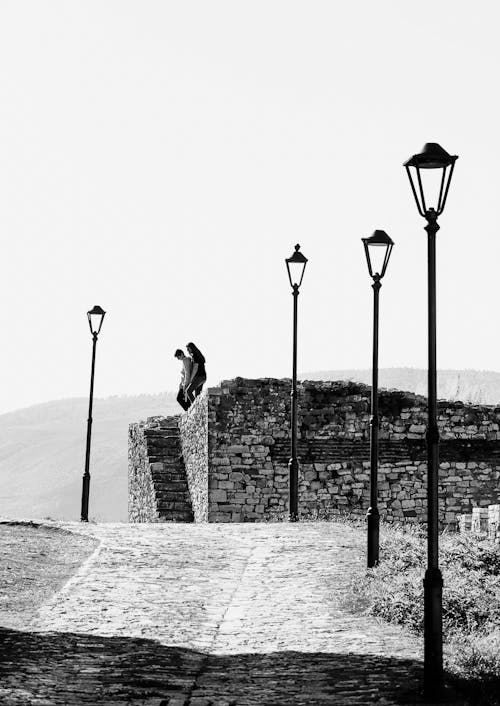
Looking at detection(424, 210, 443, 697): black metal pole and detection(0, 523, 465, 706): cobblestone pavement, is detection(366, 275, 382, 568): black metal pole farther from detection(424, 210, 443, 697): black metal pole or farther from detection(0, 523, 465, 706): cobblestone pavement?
detection(424, 210, 443, 697): black metal pole

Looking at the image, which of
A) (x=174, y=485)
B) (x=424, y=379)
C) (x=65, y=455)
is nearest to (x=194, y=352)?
(x=174, y=485)

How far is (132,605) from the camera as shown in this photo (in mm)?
15523

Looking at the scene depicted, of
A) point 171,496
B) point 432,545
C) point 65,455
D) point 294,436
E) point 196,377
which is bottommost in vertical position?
point 65,455

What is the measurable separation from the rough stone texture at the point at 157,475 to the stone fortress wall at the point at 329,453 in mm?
395

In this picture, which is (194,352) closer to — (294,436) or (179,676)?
(294,436)

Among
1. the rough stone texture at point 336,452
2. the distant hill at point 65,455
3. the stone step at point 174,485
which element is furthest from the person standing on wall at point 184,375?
the distant hill at point 65,455

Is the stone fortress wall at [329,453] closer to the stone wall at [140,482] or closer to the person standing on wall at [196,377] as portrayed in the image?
the stone wall at [140,482]

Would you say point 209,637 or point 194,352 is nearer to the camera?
point 209,637

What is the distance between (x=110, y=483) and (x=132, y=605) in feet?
302

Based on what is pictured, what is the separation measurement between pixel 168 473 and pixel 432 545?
74.5 feet

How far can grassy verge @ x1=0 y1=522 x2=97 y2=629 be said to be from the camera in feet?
50.5

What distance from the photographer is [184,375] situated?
35.6 metres

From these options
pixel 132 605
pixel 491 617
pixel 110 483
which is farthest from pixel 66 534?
pixel 110 483

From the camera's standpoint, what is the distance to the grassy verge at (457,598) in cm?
1146
